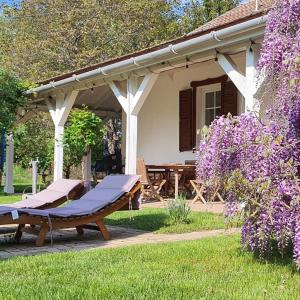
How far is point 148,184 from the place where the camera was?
35.9 feet

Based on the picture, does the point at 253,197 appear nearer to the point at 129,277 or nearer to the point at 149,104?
the point at 129,277

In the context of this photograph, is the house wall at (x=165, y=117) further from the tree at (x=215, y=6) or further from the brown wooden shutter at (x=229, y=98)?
the tree at (x=215, y=6)

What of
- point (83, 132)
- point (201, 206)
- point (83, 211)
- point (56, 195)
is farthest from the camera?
point (83, 132)

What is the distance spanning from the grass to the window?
23.9 feet

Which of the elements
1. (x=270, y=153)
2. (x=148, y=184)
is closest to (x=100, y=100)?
(x=148, y=184)

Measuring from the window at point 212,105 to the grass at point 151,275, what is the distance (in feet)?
23.9

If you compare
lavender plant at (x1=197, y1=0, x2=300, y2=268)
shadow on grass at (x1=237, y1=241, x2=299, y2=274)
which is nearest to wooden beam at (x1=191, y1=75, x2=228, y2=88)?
shadow on grass at (x1=237, y1=241, x2=299, y2=274)

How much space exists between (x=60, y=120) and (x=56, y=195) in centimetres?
617

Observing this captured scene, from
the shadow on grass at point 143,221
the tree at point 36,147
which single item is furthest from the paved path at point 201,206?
the tree at point 36,147

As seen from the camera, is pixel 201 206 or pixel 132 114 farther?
pixel 132 114

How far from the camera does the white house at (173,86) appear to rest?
8.49 metres

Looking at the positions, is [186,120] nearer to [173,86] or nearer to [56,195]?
[173,86]

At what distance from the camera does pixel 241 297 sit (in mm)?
3627

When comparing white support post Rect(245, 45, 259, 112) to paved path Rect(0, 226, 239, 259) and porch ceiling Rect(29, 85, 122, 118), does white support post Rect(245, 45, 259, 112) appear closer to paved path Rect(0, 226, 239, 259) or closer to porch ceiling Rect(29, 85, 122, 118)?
paved path Rect(0, 226, 239, 259)
